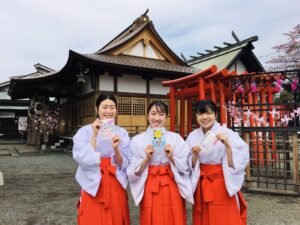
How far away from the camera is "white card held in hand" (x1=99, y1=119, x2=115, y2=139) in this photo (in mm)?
2670

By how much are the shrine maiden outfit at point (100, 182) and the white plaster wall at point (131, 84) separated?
9634mm

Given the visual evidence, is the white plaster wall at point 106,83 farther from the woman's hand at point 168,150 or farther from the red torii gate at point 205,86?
the woman's hand at point 168,150

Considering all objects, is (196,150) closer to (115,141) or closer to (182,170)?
(182,170)

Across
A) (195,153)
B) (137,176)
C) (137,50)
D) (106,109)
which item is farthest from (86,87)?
(195,153)

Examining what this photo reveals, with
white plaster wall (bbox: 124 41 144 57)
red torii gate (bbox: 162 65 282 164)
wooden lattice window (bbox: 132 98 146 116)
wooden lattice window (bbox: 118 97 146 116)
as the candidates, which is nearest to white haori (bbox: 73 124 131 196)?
red torii gate (bbox: 162 65 282 164)

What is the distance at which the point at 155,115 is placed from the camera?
2.83 metres

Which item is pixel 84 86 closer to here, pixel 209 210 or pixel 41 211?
pixel 41 211

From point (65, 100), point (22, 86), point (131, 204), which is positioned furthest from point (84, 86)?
point (131, 204)

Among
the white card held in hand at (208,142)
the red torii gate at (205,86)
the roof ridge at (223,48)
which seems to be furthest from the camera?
the roof ridge at (223,48)

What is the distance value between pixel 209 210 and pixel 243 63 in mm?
16493

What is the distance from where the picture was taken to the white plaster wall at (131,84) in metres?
12.4

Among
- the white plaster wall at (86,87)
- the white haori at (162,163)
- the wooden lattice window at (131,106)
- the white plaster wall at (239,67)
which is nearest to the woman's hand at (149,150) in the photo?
the white haori at (162,163)

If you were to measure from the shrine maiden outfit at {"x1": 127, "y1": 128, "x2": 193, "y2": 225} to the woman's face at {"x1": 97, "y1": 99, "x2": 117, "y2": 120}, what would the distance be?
372 millimetres

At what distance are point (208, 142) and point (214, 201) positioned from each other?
598mm
